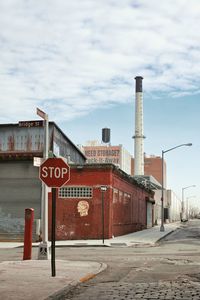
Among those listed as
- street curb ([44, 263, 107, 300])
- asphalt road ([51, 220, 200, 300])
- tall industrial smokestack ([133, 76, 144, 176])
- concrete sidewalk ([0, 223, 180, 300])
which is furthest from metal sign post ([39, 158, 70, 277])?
tall industrial smokestack ([133, 76, 144, 176])

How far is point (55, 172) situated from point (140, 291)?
370cm

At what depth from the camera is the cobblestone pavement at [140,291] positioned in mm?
9008

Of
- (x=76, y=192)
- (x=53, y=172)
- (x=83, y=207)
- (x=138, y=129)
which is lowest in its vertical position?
(x=83, y=207)

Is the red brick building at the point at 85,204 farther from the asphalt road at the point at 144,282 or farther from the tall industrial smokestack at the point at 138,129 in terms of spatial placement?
the tall industrial smokestack at the point at 138,129

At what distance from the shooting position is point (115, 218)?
109ft

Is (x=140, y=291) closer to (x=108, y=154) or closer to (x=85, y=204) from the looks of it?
(x=85, y=204)

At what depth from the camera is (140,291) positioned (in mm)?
9641

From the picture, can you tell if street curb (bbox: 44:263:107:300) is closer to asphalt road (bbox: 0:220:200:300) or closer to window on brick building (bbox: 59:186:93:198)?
asphalt road (bbox: 0:220:200:300)

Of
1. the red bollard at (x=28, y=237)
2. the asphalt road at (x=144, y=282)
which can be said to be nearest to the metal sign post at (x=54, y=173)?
the asphalt road at (x=144, y=282)

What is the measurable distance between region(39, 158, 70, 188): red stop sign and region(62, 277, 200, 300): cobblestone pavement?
2610mm

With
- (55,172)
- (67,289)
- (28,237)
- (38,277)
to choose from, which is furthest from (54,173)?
(28,237)

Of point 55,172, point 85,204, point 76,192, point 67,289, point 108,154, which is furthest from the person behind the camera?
point 108,154

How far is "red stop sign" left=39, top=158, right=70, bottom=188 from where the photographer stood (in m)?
11.7

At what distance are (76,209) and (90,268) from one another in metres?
17.4
